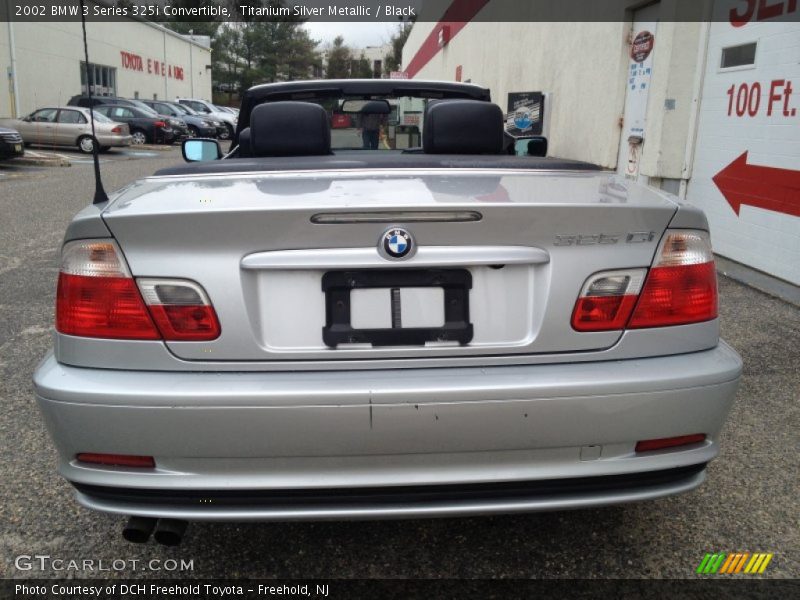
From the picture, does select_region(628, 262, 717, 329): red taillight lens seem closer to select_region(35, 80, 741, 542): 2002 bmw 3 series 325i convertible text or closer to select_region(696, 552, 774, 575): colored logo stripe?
select_region(35, 80, 741, 542): 2002 bmw 3 series 325i convertible text

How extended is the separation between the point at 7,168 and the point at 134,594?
56.5ft

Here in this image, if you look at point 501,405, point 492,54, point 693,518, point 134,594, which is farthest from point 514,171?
point 492,54

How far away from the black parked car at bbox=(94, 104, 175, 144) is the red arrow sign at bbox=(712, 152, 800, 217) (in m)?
23.5

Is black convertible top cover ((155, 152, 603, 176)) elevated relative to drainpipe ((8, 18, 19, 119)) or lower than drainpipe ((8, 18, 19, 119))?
lower

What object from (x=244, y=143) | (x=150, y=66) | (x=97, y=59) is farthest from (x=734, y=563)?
(x=150, y=66)

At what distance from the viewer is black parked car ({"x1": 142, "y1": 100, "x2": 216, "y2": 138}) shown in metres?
30.3

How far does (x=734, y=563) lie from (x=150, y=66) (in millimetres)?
45161

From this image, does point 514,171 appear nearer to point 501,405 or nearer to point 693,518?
point 501,405

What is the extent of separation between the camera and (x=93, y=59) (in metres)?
33.6

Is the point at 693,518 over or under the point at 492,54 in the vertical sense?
under

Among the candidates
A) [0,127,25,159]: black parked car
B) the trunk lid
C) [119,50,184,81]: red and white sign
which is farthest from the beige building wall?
[119,50,184,81]: red and white sign

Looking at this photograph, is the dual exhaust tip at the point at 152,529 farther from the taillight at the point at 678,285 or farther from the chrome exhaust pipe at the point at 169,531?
the taillight at the point at 678,285

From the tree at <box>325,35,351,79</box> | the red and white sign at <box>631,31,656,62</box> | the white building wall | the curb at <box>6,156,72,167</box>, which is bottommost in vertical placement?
the curb at <box>6,156,72,167</box>

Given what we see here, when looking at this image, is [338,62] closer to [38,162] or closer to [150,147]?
[150,147]
